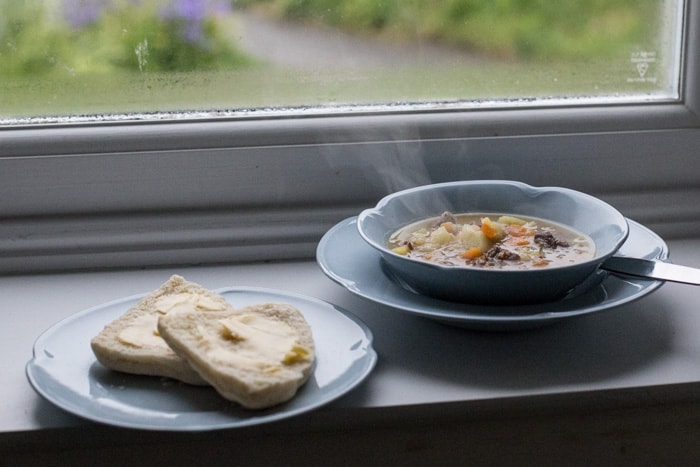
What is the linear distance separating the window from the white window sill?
7.4 inches

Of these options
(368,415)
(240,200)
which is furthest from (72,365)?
(240,200)

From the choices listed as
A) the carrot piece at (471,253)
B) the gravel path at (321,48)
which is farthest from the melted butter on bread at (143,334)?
the gravel path at (321,48)

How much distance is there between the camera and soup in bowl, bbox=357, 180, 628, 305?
2.70ft

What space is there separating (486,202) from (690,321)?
27 cm

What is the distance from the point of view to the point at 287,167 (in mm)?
1110

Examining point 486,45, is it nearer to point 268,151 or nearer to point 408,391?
point 268,151

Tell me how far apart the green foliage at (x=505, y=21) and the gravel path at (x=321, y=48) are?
1 cm

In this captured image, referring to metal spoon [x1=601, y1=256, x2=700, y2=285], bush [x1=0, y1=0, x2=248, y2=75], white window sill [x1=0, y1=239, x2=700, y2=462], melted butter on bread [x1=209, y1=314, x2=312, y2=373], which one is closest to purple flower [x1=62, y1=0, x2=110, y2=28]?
bush [x1=0, y1=0, x2=248, y2=75]

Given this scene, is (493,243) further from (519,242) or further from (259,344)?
→ (259,344)

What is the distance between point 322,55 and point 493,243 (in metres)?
0.36

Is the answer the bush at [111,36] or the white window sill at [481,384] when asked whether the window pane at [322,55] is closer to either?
the bush at [111,36]

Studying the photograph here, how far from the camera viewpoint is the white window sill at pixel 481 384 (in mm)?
759

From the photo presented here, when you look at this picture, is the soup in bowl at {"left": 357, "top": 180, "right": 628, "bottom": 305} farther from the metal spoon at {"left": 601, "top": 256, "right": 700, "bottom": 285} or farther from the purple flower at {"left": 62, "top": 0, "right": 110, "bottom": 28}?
the purple flower at {"left": 62, "top": 0, "right": 110, "bottom": 28}

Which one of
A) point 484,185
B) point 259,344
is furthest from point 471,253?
point 259,344
